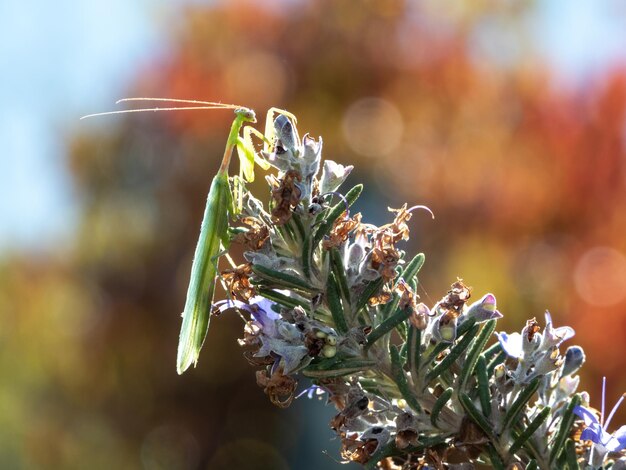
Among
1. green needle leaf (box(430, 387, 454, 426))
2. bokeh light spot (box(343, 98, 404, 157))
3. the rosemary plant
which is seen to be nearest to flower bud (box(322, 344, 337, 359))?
the rosemary plant

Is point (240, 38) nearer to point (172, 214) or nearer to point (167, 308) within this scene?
point (172, 214)

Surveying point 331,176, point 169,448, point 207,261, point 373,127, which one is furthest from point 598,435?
point 169,448

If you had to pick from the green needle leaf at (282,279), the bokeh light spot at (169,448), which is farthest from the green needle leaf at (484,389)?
the bokeh light spot at (169,448)

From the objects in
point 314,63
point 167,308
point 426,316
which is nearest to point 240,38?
point 314,63

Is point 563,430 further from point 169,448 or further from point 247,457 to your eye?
point 169,448

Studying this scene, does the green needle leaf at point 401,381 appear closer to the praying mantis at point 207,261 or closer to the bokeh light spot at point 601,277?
the praying mantis at point 207,261

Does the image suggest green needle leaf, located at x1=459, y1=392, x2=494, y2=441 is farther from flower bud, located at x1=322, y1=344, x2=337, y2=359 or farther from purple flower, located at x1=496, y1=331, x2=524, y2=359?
flower bud, located at x1=322, y1=344, x2=337, y2=359
